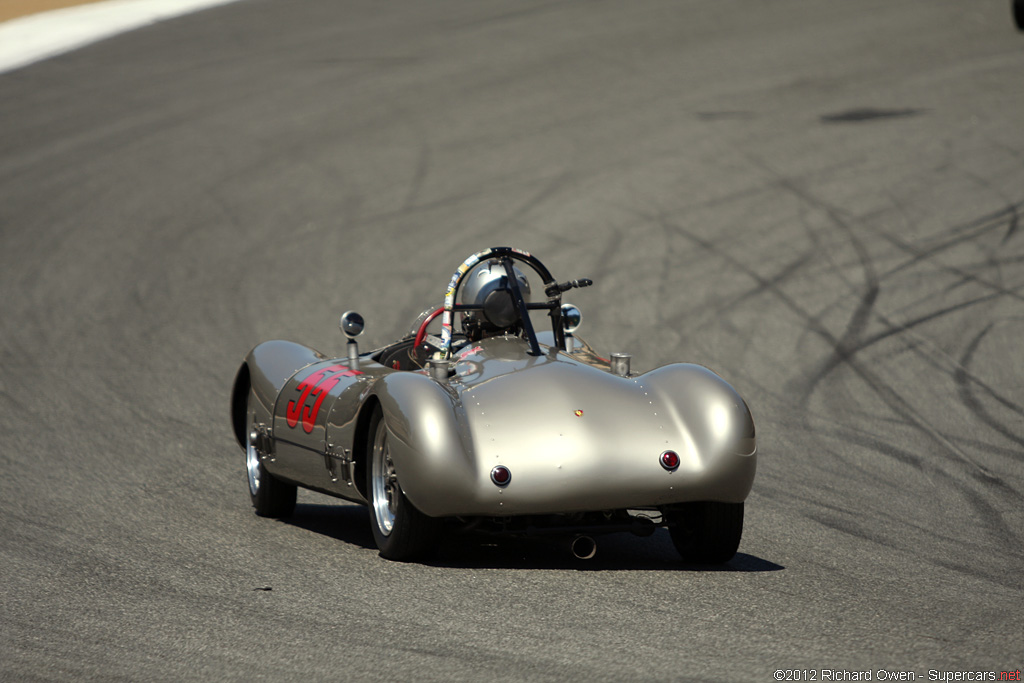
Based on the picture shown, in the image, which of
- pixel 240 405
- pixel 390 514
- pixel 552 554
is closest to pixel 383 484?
pixel 390 514

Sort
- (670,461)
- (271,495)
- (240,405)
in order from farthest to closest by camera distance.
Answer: (240,405) → (271,495) → (670,461)

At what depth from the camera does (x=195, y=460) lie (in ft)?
29.0

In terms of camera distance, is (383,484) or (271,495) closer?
(383,484)

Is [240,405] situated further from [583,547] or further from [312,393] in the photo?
[583,547]

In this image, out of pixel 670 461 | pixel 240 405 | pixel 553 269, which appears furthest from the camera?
pixel 553 269

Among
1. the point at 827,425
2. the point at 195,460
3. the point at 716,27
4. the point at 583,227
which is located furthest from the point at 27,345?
the point at 716,27

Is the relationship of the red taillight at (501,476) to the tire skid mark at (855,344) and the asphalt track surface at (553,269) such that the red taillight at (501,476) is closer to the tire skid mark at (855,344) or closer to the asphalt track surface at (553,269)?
the asphalt track surface at (553,269)

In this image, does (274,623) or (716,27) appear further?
(716,27)

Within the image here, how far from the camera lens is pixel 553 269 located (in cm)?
1343

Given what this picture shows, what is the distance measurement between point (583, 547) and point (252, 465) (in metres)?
2.84

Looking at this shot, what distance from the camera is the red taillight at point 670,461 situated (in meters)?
5.82

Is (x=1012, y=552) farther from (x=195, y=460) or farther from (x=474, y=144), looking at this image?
(x=474, y=144)

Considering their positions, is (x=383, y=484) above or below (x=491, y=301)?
below

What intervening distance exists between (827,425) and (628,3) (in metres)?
15.6
